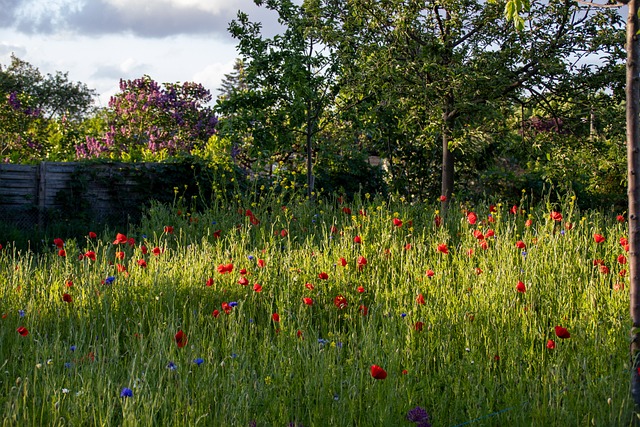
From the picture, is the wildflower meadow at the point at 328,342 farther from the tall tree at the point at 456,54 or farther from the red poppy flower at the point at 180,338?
the tall tree at the point at 456,54

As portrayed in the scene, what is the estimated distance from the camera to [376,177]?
38.5 ft

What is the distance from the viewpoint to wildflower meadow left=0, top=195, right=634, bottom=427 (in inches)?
114

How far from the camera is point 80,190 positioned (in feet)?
34.4

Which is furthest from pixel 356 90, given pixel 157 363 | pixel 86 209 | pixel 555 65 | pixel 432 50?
pixel 157 363

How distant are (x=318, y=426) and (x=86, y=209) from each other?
8.46m

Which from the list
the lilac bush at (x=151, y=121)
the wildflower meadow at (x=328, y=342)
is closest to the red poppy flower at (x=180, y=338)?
the wildflower meadow at (x=328, y=342)

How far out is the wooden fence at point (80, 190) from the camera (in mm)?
10352

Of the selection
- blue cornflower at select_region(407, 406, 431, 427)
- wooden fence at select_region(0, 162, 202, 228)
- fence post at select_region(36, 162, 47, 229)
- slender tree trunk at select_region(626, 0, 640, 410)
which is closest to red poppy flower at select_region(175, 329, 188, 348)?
blue cornflower at select_region(407, 406, 431, 427)

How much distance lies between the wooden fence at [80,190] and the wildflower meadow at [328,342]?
4514mm

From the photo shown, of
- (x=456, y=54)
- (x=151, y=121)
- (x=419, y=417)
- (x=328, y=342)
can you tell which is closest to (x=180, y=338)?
(x=328, y=342)

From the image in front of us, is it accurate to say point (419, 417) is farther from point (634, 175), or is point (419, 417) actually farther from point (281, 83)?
point (281, 83)

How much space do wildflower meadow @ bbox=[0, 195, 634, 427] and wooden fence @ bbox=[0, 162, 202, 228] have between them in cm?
451

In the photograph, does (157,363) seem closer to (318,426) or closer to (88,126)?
(318,426)

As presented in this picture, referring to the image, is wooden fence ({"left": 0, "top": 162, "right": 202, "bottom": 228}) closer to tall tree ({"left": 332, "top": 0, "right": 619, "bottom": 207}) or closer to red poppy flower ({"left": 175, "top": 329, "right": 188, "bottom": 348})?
tall tree ({"left": 332, "top": 0, "right": 619, "bottom": 207})
